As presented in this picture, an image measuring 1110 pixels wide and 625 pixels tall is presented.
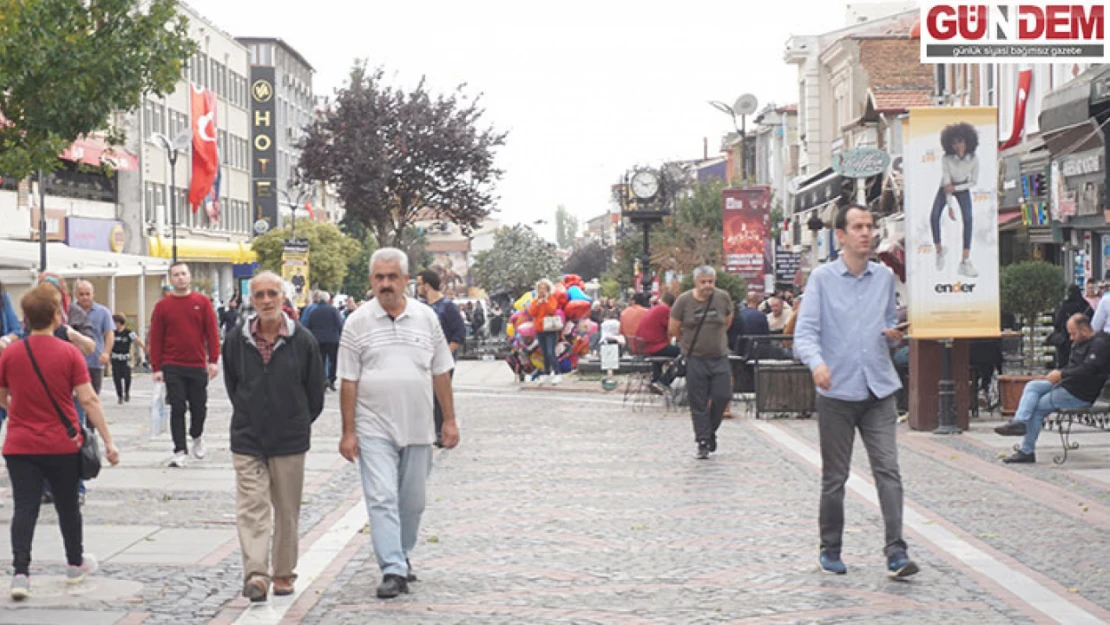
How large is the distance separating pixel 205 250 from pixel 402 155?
22.7 metres

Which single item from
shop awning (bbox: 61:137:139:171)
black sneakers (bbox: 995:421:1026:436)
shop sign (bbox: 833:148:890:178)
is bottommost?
black sneakers (bbox: 995:421:1026:436)

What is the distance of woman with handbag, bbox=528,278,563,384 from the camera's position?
102ft

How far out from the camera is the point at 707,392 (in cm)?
1672

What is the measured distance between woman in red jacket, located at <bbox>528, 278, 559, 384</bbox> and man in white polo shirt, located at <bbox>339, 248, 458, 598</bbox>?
21.1 meters

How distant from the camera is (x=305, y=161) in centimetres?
5991

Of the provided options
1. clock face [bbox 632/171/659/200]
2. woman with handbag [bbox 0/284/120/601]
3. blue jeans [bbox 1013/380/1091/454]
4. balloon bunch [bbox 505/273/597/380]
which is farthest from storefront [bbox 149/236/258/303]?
woman with handbag [bbox 0/284/120/601]

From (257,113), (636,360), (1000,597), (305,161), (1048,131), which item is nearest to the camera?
(1000,597)

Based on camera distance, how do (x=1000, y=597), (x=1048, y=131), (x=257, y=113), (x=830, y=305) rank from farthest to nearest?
(x=257, y=113) < (x=1048, y=131) < (x=830, y=305) < (x=1000, y=597)

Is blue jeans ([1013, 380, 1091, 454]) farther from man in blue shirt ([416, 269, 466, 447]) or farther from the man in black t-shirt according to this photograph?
the man in black t-shirt

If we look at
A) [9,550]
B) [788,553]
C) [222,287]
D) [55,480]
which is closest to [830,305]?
[788,553]

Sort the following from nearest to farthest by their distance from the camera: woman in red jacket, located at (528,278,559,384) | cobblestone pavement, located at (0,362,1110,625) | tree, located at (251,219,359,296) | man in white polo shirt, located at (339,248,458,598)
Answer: cobblestone pavement, located at (0,362,1110,625) → man in white polo shirt, located at (339,248,458,598) → woman in red jacket, located at (528,278,559,384) → tree, located at (251,219,359,296)

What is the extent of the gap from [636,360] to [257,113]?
228 ft

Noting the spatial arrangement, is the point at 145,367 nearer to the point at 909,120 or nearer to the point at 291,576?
the point at 909,120

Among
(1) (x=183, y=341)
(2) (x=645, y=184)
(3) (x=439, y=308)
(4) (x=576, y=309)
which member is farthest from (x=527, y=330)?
(1) (x=183, y=341)
